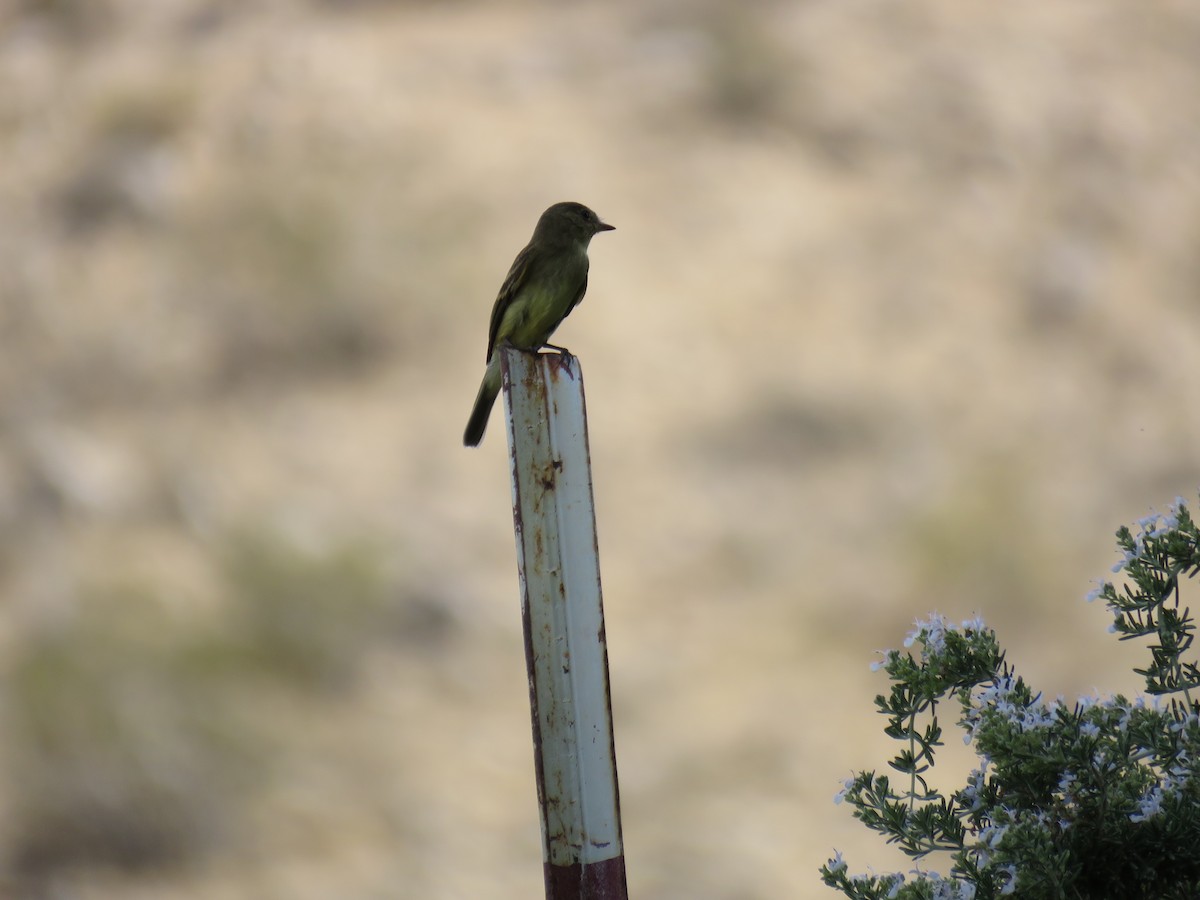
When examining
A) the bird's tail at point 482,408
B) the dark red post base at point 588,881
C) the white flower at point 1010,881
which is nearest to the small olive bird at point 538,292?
the bird's tail at point 482,408

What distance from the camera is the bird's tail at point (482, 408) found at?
15.4 ft

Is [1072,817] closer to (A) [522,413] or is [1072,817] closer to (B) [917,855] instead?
(B) [917,855]

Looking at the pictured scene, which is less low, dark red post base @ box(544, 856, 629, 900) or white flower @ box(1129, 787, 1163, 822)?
white flower @ box(1129, 787, 1163, 822)

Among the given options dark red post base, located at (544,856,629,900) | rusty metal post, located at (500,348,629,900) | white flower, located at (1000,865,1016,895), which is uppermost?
rusty metal post, located at (500,348,629,900)

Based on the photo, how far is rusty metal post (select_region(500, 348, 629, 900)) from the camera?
2.12 metres

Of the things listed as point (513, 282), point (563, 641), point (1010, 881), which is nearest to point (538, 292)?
point (513, 282)

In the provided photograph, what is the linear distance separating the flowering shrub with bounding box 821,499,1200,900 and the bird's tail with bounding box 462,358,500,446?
2.45m

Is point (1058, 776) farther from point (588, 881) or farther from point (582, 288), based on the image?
point (582, 288)

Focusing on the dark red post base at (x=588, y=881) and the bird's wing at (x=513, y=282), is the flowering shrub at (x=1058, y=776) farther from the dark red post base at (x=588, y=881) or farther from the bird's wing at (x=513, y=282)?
the bird's wing at (x=513, y=282)

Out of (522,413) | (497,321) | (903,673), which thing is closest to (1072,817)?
(903,673)

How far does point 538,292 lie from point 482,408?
0.48 meters

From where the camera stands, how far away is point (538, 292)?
15.1 feet

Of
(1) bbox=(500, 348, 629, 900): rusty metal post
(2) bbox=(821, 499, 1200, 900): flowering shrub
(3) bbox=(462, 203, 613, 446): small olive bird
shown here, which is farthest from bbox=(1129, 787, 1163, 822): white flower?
(3) bbox=(462, 203, 613, 446): small olive bird

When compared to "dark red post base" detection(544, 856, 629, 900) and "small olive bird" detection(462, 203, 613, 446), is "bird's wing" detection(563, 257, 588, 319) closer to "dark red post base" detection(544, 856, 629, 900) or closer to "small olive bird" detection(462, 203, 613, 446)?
"small olive bird" detection(462, 203, 613, 446)
